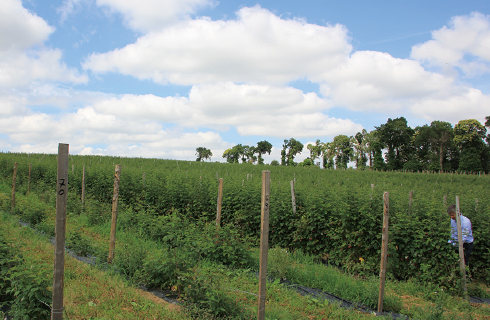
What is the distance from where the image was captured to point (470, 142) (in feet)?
217

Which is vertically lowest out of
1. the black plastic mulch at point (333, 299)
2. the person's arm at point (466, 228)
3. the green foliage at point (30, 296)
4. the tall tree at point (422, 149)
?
the black plastic mulch at point (333, 299)

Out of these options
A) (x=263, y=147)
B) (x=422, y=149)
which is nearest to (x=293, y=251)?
(x=422, y=149)

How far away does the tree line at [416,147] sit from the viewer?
216 ft

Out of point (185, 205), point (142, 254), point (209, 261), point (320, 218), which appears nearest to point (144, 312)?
point (142, 254)

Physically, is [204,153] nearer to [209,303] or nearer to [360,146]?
[360,146]

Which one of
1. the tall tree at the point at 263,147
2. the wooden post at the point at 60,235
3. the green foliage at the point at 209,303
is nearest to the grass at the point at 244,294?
the green foliage at the point at 209,303

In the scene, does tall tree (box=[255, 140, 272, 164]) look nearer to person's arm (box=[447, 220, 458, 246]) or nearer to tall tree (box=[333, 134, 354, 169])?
tall tree (box=[333, 134, 354, 169])

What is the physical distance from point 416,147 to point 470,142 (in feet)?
38.5

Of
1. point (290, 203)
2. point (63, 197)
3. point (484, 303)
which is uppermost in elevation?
point (63, 197)

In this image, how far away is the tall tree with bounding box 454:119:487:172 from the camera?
202 ft

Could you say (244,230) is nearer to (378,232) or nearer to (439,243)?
(378,232)

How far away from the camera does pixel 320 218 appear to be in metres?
9.83

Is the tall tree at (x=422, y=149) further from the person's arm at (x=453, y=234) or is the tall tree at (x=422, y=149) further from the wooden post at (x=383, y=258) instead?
the wooden post at (x=383, y=258)

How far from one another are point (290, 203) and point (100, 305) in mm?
7188
